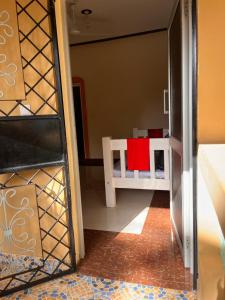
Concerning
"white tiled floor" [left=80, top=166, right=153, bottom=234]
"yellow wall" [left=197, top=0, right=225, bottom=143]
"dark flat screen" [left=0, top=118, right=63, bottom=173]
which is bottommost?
"white tiled floor" [left=80, top=166, right=153, bottom=234]

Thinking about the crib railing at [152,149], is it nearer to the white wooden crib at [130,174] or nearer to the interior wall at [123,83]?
the white wooden crib at [130,174]

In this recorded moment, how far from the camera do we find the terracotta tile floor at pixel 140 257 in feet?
5.34

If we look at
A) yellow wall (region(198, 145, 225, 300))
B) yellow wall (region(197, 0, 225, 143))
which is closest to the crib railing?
yellow wall (region(197, 0, 225, 143))

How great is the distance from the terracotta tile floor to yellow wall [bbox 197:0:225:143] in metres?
1.00

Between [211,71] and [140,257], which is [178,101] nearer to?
[211,71]

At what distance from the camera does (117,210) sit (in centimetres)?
276

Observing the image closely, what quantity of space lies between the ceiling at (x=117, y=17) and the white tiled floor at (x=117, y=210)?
7.65ft

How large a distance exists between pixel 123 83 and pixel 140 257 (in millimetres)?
3786

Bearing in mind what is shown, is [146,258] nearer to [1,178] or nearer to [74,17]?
[1,178]

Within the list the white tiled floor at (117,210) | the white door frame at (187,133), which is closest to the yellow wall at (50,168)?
the white tiled floor at (117,210)

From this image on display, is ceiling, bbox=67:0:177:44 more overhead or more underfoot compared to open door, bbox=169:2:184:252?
more overhead

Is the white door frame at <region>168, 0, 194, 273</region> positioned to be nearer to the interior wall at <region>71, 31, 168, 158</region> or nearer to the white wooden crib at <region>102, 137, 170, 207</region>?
the white wooden crib at <region>102, 137, 170, 207</region>

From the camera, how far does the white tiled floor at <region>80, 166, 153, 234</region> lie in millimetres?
2403

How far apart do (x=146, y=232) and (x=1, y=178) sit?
4.65 feet
